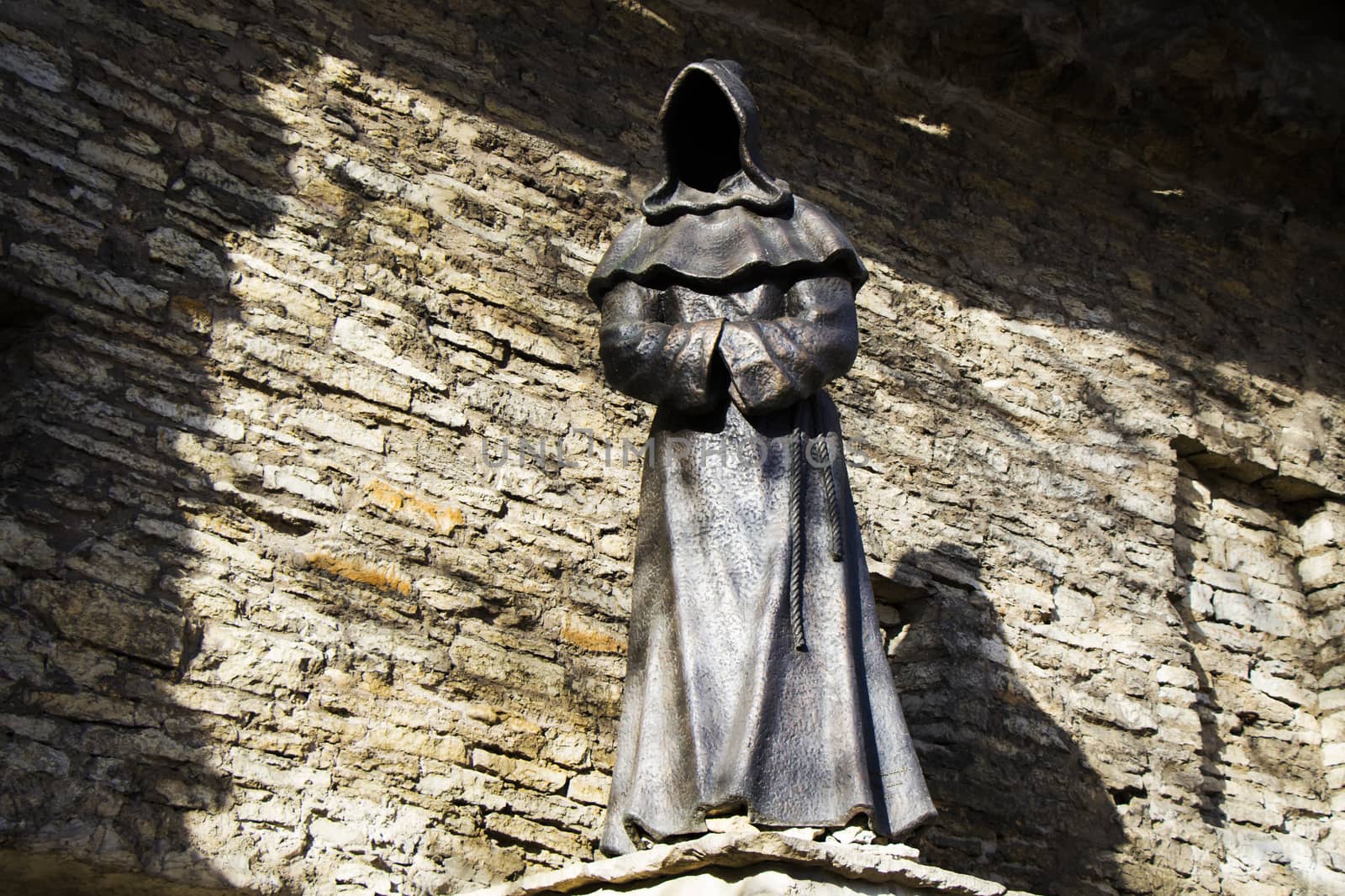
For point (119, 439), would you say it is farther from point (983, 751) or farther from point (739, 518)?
point (983, 751)

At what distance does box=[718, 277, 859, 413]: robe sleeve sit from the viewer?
140 inches

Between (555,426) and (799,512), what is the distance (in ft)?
5.42

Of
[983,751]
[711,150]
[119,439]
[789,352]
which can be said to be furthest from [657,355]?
[983,751]

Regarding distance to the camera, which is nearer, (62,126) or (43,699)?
(43,699)

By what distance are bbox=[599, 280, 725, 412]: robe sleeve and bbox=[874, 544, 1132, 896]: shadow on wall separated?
1.91m

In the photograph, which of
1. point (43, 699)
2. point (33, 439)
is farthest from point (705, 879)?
point (33, 439)

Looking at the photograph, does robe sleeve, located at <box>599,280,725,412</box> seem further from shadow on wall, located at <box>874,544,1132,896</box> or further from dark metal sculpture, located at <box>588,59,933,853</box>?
shadow on wall, located at <box>874,544,1132,896</box>

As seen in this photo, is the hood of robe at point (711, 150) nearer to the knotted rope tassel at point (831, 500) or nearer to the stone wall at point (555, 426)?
the knotted rope tassel at point (831, 500)

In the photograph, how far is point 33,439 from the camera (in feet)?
13.4

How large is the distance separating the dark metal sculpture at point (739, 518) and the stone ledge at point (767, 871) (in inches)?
5.9

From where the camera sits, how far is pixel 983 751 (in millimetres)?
5133

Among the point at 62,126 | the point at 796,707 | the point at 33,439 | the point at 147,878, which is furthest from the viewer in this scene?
the point at 62,126

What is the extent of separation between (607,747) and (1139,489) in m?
2.54

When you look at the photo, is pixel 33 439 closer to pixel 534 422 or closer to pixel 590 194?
pixel 534 422
